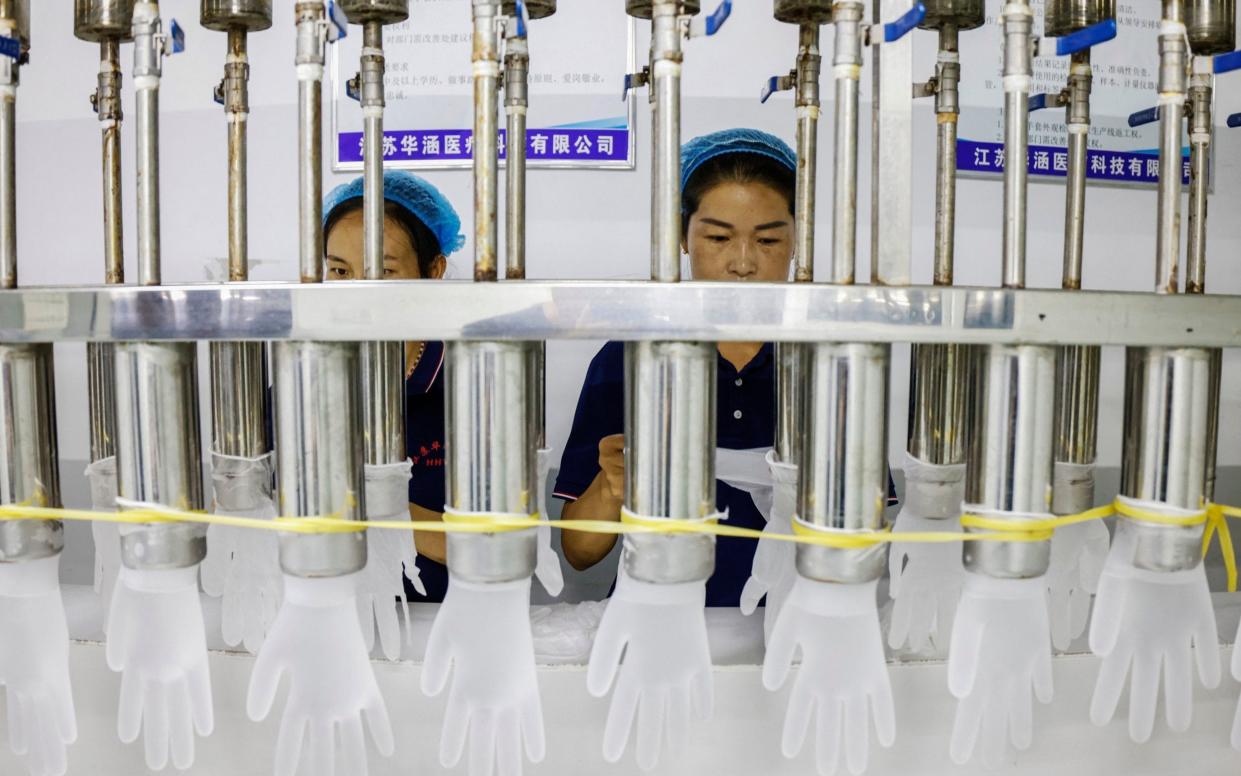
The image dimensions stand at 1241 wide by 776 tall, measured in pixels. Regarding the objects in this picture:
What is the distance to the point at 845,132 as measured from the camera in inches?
20.4

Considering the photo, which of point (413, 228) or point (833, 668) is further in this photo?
point (413, 228)

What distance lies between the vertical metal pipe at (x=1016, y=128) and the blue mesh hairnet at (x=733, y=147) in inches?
37.1

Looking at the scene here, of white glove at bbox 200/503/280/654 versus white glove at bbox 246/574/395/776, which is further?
white glove at bbox 200/503/280/654

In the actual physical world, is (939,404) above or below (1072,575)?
above

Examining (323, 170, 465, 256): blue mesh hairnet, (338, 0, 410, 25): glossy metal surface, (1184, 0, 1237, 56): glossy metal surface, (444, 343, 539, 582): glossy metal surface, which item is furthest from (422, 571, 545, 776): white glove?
(323, 170, 465, 256): blue mesh hairnet

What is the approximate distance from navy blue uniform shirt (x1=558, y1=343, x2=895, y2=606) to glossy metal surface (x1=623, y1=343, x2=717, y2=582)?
98 cm

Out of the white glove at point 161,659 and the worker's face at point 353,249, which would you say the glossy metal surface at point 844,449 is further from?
the worker's face at point 353,249

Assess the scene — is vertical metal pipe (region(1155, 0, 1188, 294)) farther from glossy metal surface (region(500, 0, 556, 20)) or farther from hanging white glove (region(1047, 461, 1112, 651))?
glossy metal surface (region(500, 0, 556, 20))

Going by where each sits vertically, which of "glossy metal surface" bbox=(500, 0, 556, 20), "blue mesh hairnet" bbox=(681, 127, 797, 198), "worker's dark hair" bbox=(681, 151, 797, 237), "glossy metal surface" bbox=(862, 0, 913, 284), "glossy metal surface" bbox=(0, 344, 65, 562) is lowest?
"glossy metal surface" bbox=(0, 344, 65, 562)

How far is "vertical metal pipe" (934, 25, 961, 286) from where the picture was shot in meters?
0.64

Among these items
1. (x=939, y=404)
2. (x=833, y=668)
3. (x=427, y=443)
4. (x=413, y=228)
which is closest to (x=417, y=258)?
(x=413, y=228)

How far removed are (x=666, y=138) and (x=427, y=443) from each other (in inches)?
45.5

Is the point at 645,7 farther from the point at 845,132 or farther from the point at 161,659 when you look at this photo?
the point at 161,659

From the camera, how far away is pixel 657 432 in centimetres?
50
